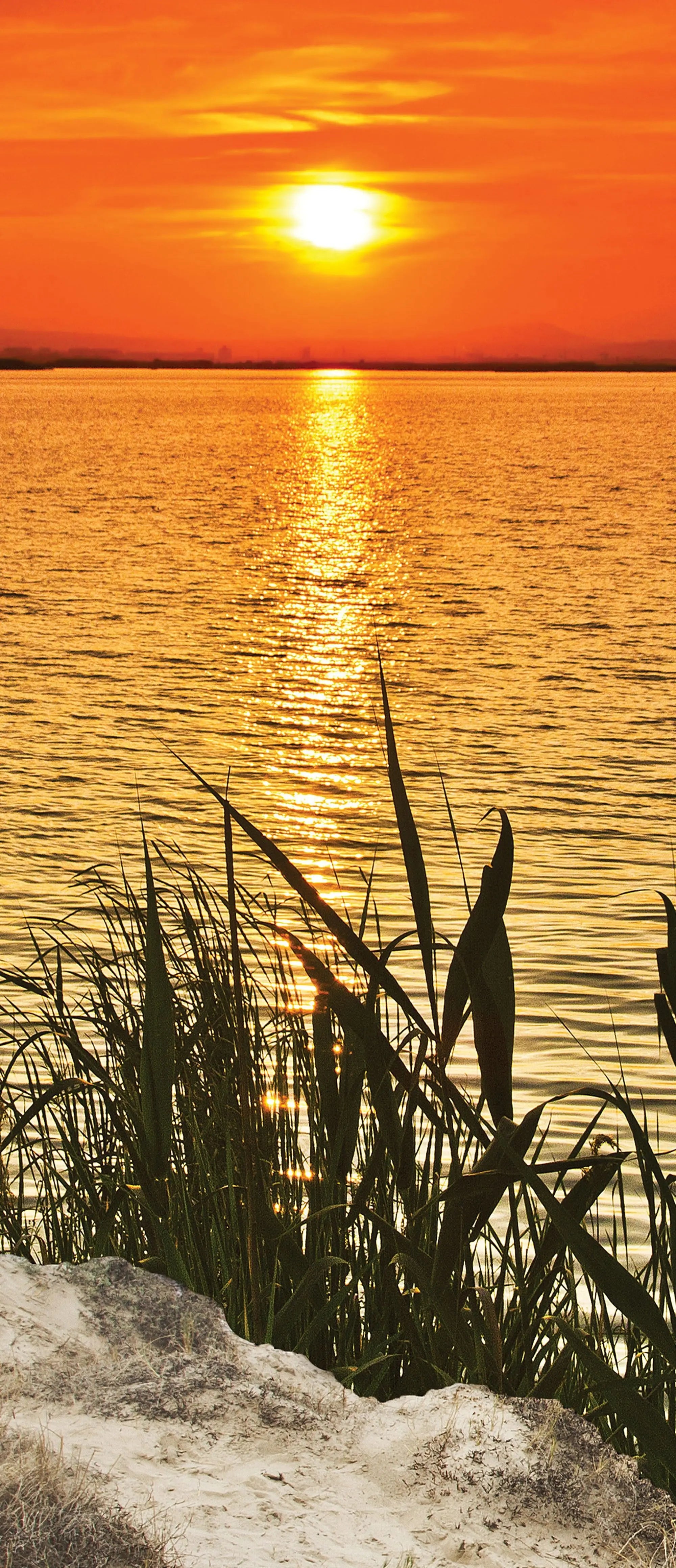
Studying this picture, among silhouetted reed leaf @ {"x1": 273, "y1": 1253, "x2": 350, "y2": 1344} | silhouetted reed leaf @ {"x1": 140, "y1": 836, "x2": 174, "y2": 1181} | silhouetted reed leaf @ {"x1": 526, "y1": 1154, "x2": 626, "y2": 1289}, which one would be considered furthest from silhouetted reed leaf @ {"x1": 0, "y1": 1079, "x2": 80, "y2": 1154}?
silhouetted reed leaf @ {"x1": 526, "y1": 1154, "x2": 626, "y2": 1289}

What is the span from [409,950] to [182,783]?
19.0ft

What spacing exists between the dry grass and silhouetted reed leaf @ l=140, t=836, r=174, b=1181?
103 cm

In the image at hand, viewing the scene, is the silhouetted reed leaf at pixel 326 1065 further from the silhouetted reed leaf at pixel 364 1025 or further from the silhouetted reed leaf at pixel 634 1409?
the silhouetted reed leaf at pixel 634 1409

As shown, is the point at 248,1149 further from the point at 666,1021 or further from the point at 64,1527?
the point at 64,1527

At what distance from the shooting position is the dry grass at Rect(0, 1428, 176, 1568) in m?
2.07

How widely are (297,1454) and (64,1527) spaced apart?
444 mm

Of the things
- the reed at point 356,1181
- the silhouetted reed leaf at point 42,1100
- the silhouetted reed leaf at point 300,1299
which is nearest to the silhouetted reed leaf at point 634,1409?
the reed at point 356,1181

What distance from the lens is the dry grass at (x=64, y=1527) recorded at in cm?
207

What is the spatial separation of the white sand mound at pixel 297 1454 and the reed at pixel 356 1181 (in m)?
0.22

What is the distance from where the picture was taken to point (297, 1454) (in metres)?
2.40

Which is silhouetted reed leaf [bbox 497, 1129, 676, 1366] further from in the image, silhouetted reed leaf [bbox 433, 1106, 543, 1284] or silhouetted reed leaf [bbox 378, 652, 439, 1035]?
silhouetted reed leaf [bbox 378, 652, 439, 1035]

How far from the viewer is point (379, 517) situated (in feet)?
155

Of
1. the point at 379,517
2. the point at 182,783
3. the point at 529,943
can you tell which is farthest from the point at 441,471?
the point at 529,943

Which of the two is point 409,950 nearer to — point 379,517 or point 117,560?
point 117,560
